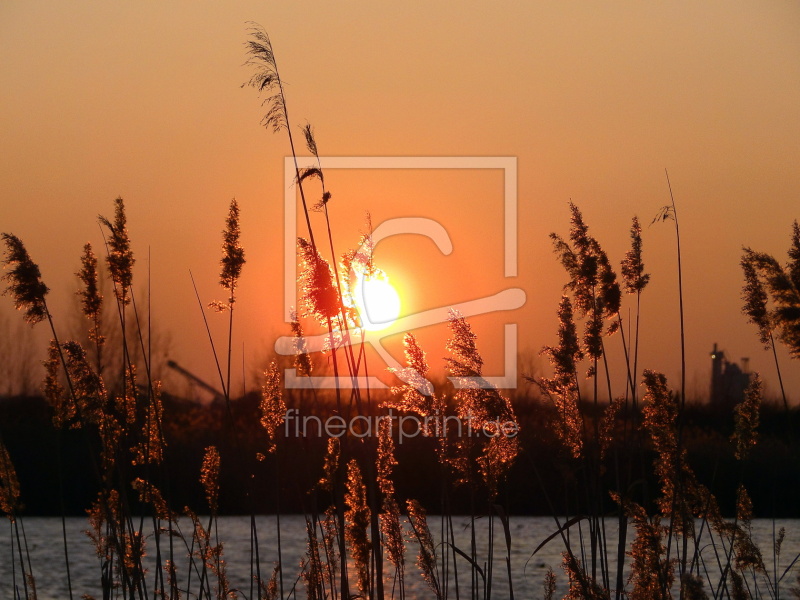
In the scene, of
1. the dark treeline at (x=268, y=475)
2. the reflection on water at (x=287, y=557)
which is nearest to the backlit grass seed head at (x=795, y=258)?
the reflection on water at (x=287, y=557)

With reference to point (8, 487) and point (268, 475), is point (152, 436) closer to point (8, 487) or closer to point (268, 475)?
point (8, 487)

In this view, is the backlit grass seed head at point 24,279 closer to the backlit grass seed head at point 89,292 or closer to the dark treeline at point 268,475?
the backlit grass seed head at point 89,292

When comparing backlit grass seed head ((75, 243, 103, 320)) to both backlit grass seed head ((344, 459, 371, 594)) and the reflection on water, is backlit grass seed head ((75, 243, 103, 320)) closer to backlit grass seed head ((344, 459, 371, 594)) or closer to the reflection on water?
backlit grass seed head ((344, 459, 371, 594))

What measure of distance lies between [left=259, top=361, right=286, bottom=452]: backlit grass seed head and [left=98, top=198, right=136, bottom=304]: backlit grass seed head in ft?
2.28

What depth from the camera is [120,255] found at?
11.6ft

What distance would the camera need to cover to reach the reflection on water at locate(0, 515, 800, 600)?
29.3 ft

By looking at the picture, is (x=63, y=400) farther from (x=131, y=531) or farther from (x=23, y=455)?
(x=23, y=455)

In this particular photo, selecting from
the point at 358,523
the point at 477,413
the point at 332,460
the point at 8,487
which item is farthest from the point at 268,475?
the point at 477,413

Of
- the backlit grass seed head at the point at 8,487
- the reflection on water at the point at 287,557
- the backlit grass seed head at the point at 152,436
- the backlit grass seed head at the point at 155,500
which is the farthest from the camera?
the reflection on water at the point at 287,557

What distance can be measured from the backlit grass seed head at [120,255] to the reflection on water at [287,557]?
429 cm

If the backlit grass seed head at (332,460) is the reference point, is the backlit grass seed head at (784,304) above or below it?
above

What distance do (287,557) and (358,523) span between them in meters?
8.53

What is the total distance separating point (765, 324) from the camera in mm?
3732

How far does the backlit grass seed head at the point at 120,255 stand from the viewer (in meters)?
3.53
